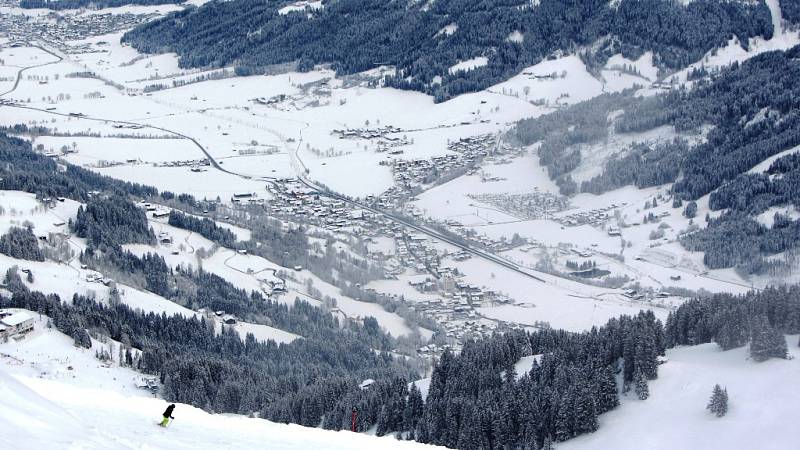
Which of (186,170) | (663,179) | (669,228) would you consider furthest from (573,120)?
(186,170)

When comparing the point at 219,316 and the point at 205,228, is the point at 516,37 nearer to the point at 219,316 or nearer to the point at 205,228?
the point at 205,228

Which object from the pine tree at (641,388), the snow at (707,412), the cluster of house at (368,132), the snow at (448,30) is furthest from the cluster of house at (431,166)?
the snow at (707,412)

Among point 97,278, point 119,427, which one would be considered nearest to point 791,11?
point 97,278

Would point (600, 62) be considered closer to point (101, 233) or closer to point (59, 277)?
point (101, 233)

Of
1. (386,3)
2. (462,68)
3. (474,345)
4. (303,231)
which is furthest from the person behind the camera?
(386,3)

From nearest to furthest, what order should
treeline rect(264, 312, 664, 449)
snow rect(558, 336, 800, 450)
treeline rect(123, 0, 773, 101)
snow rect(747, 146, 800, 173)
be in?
snow rect(558, 336, 800, 450), treeline rect(264, 312, 664, 449), snow rect(747, 146, 800, 173), treeline rect(123, 0, 773, 101)

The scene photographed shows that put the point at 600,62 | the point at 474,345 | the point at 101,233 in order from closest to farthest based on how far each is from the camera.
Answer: the point at 474,345, the point at 101,233, the point at 600,62

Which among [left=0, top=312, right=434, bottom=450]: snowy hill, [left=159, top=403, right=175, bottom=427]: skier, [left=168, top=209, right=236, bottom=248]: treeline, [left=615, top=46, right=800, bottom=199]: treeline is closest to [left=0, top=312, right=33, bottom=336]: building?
[left=0, top=312, right=434, bottom=450]: snowy hill

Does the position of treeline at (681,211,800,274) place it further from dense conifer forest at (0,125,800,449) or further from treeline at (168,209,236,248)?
treeline at (168,209,236,248)
